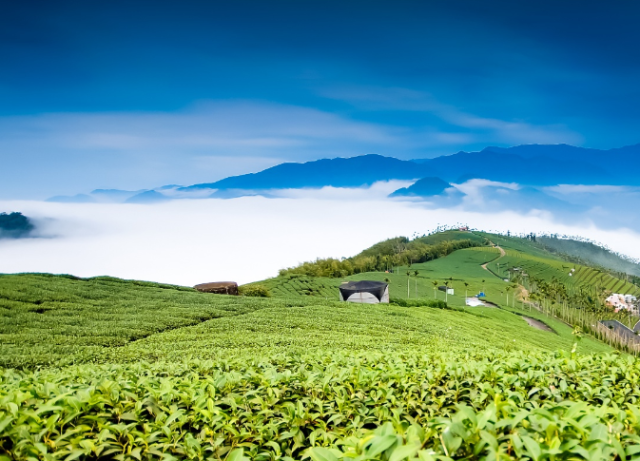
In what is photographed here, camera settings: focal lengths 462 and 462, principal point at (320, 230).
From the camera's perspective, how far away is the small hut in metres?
31.8

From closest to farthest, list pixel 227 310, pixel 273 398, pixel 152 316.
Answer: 1. pixel 273 398
2. pixel 152 316
3. pixel 227 310

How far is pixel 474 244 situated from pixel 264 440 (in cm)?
12897

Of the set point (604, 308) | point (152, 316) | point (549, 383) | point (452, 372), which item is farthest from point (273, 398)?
point (604, 308)

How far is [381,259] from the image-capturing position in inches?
3976

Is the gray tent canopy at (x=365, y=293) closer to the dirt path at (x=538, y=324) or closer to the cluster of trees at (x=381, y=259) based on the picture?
the dirt path at (x=538, y=324)

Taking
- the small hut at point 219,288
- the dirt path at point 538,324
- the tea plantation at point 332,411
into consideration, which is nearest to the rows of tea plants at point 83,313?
the small hut at point 219,288

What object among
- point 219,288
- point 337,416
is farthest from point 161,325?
point 219,288

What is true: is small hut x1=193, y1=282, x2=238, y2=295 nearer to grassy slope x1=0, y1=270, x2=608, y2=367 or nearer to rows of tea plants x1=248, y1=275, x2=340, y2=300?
grassy slope x1=0, y1=270, x2=608, y2=367

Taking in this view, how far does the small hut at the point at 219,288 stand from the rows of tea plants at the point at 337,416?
2778 cm

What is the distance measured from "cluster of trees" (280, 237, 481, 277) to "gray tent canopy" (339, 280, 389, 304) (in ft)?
112

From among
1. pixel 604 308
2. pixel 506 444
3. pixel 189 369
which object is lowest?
pixel 604 308

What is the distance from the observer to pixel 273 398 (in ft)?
10.5

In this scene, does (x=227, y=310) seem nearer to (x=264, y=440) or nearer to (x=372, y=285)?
(x=264, y=440)

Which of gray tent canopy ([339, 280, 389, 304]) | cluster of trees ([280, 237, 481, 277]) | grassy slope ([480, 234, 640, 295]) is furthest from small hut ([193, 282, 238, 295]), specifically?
grassy slope ([480, 234, 640, 295])
